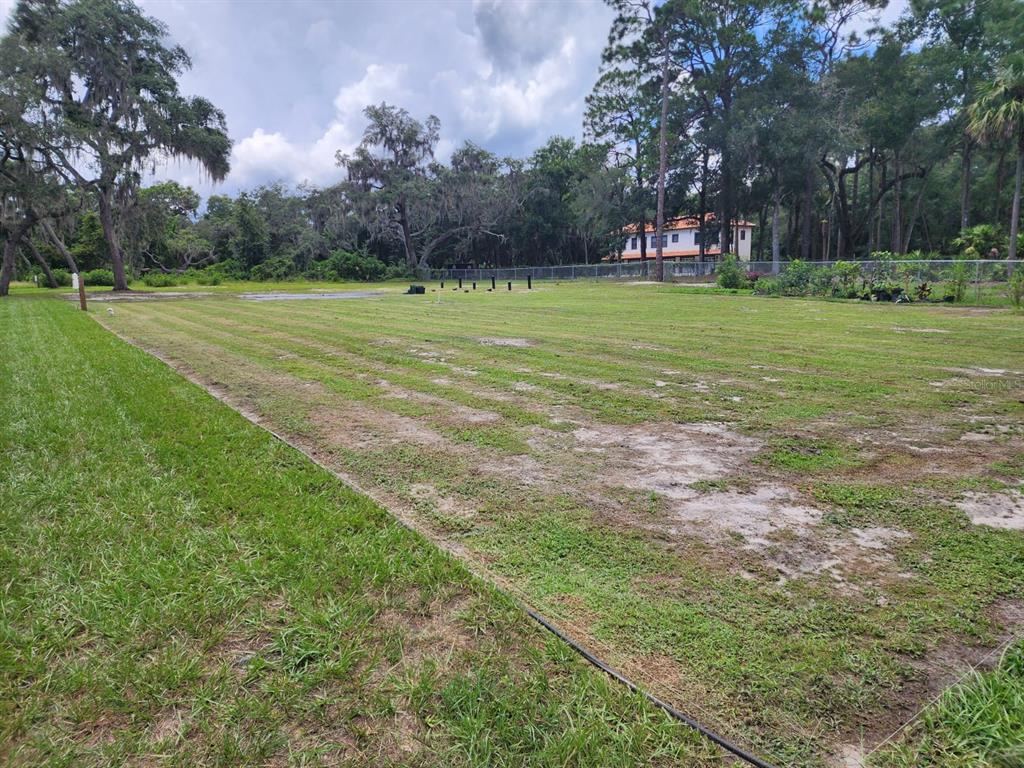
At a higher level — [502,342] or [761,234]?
[761,234]

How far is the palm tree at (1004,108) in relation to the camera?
883 inches

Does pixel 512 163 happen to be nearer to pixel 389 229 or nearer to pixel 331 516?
pixel 389 229

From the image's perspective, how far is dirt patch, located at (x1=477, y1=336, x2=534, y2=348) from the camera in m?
9.07

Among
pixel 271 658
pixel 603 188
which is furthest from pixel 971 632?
pixel 603 188

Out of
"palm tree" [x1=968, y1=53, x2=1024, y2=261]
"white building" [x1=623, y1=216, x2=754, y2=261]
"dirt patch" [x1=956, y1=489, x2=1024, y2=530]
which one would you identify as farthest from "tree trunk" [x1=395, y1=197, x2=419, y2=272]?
"dirt patch" [x1=956, y1=489, x2=1024, y2=530]

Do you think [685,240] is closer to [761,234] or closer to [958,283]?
[761,234]

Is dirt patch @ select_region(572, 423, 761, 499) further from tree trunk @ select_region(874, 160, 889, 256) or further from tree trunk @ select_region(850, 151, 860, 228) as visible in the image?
tree trunk @ select_region(874, 160, 889, 256)

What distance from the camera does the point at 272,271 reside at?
147 feet

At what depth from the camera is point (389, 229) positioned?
4853 centimetres

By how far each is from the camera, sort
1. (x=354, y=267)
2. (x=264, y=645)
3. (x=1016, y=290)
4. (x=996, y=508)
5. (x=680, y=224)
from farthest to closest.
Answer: (x=680, y=224) → (x=354, y=267) → (x=1016, y=290) → (x=996, y=508) → (x=264, y=645)

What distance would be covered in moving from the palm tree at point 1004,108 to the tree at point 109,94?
33.3m

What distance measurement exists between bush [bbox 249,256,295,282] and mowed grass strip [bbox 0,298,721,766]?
44.9 m

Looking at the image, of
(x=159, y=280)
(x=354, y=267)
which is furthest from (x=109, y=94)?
(x=354, y=267)

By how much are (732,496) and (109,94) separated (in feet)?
99.9
